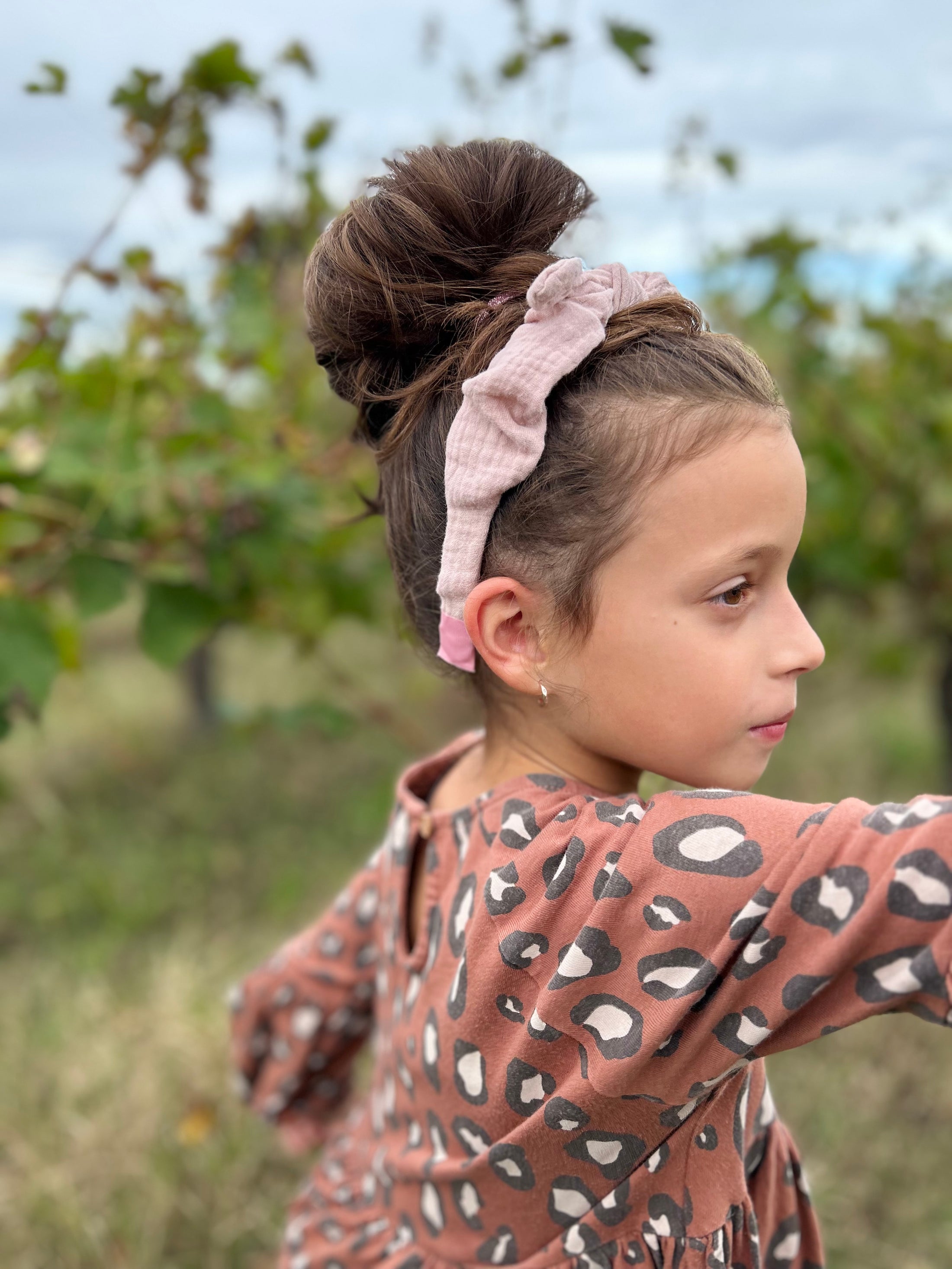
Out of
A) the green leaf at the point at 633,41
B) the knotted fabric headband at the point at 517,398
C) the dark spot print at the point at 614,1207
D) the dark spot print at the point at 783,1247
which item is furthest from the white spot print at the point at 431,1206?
the green leaf at the point at 633,41

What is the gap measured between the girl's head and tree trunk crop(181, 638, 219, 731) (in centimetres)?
345

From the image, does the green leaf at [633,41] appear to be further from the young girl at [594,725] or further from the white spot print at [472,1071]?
the white spot print at [472,1071]

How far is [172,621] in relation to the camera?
1949 mm

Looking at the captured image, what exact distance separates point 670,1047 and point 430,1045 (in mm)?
329

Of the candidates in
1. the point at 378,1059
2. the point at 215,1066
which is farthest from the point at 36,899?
the point at 378,1059

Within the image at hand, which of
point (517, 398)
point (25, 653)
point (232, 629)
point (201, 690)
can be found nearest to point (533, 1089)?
point (517, 398)

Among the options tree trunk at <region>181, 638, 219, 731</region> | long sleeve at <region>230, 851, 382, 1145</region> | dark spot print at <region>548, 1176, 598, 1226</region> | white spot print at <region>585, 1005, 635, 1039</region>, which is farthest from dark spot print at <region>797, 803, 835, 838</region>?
tree trunk at <region>181, 638, 219, 731</region>

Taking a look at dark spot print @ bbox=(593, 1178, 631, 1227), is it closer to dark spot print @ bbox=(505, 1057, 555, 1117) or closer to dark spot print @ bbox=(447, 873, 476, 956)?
dark spot print @ bbox=(505, 1057, 555, 1117)

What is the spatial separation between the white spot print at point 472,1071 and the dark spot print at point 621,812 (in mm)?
285

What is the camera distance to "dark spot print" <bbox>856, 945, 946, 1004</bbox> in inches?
27.4

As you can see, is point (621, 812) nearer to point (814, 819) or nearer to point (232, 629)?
point (814, 819)

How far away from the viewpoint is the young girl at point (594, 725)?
2.67 ft

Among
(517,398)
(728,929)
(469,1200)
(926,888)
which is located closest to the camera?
(926,888)

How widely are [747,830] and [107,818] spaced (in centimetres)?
308
